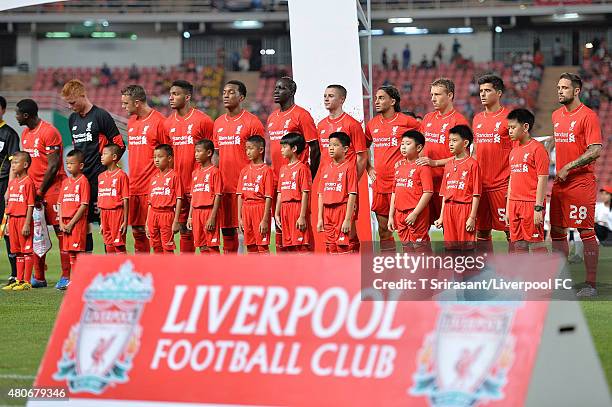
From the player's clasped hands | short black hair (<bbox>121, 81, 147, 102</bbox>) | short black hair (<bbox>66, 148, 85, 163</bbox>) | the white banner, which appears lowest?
the player's clasped hands

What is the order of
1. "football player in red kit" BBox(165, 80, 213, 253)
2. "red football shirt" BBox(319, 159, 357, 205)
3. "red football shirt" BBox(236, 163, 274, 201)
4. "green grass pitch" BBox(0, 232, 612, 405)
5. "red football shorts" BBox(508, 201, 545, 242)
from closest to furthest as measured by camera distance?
"green grass pitch" BBox(0, 232, 612, 405), "red football shorts" BBox(508, 201, 545, 242), "red football shirt" BBox(319, 159, 357, 205), "red football shirt" BBox(236, 163, 274, 201), "football player in red kit" BBox(165, 80, 213, 253)

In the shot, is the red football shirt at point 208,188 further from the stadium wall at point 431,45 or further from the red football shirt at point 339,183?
the stadium wall at point 431,45

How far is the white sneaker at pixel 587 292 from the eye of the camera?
9.55m

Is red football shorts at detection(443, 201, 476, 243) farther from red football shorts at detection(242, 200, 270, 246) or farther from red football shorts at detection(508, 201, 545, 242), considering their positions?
red football shorts at detection(242, 200, 270, 246)

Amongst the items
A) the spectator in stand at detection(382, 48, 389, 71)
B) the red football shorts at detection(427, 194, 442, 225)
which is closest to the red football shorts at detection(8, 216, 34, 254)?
the red football shorts at detection(427, 194, 442, 225)

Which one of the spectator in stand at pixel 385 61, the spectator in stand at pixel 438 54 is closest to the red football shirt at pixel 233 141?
the spectator in stand at pixel 438 54

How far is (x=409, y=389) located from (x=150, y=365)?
1.25 metres

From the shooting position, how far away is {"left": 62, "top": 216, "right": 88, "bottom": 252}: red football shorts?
1085cm

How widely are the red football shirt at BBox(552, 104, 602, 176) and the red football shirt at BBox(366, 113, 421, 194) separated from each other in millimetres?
1390

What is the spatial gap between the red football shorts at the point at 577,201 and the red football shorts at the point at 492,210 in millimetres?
563

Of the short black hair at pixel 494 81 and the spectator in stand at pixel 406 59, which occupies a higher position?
the spectator in stand at pixel 406 59

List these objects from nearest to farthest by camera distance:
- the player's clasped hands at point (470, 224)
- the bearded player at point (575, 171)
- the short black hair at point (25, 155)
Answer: the player's clasped hands at point (470, 224)
the bearded player at point (575, 171)
the short black hair at point (25, 155)

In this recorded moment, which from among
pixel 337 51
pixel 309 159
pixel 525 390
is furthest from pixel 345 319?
pixel 337 51

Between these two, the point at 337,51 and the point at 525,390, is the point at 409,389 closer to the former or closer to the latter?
the point at 525,390
